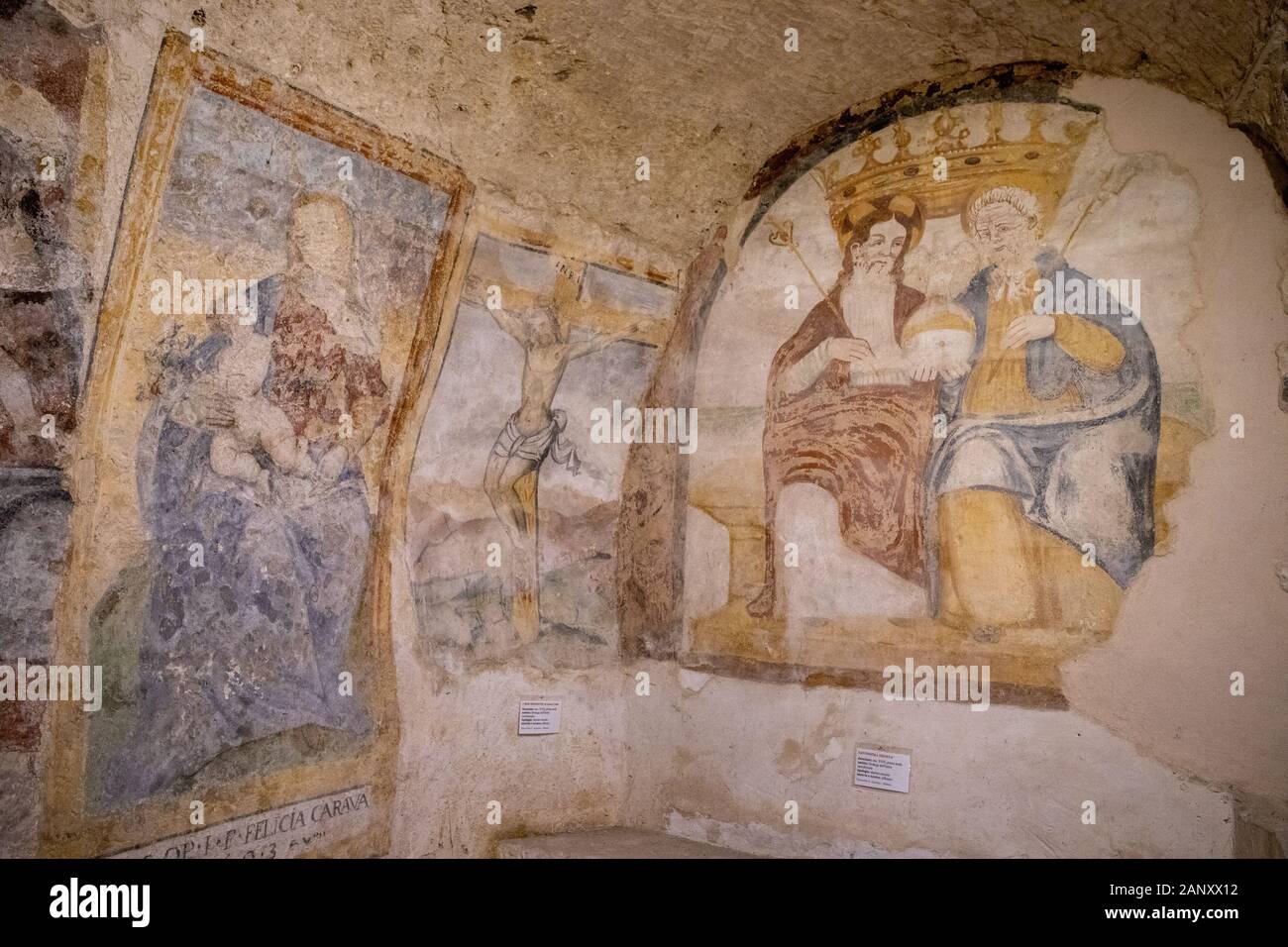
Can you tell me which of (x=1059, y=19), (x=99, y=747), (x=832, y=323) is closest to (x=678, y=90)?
(x=832, y=323)

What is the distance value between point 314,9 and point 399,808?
10.8 feet

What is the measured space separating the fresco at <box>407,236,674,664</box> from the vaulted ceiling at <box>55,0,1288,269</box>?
1.09ft

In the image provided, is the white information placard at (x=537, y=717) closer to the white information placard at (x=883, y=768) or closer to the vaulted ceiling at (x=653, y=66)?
the white information placard at (x=883, y=768)

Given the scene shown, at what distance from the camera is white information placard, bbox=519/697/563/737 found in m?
5.12

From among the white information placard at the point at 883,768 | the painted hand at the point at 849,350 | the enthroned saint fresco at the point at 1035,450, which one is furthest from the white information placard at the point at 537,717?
the painted hand at the point at 849,350

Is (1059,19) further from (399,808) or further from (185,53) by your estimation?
(399,808)

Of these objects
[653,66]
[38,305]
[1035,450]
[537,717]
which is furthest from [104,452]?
[1035,450]

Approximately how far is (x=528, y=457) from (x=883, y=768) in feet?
7.39

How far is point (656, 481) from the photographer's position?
552 centimetres

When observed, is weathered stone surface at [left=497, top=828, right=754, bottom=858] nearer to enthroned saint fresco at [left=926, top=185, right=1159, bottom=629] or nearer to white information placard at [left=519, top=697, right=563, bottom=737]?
white information placard at [left=519, top=697, right=563, bottom=737]

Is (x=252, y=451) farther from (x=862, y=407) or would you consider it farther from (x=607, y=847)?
(x=862, y=407)

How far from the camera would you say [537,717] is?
518cm

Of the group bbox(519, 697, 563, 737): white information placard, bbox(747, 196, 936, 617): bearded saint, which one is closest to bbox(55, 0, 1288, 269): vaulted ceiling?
bbox(747, 196, 936, 617): bearded saint

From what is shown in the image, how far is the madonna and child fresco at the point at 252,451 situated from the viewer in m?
3.56
